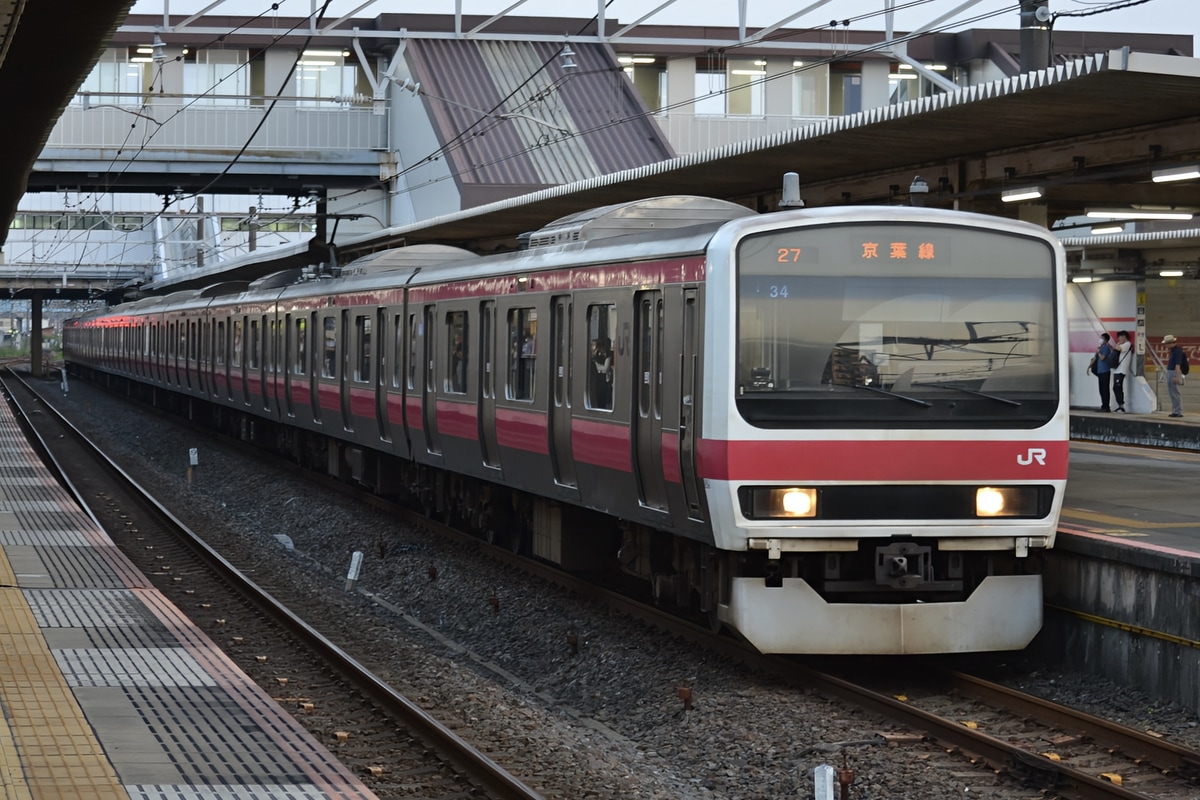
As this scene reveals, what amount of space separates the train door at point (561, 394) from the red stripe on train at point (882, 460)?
2.61 meters

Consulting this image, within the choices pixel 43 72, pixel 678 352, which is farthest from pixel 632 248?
pixel 43 72

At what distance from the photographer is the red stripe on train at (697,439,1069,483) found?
8.77 meters

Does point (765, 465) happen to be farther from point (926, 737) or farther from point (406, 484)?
point (406, 484)

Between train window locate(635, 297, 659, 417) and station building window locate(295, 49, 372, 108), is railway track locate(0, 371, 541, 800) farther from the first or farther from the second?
station building window locate(295, 49, 372, 108)

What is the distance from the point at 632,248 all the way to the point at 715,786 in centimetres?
404

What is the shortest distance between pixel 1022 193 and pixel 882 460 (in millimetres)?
5762

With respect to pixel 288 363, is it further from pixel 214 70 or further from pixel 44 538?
pixel 214 70

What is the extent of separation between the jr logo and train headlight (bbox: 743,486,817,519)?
4.10ft

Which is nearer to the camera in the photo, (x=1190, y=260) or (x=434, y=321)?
(x=434, y=321)

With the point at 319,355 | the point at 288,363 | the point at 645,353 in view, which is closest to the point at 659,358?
the point at 645,353

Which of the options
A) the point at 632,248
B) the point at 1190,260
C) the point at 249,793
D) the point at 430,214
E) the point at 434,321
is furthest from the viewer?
the point at 430,214

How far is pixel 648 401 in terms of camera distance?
10031 millimetres

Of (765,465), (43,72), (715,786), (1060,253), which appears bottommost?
(715,786)

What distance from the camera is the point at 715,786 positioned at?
747cm
